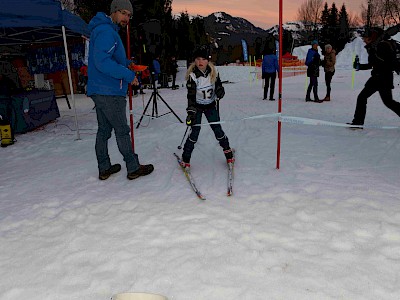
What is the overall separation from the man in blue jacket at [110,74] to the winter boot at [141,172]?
1 centimetres

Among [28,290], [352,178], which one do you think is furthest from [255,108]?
Result: [28,290]

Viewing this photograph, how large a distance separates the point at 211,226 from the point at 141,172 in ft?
5.82

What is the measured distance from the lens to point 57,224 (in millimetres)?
3396

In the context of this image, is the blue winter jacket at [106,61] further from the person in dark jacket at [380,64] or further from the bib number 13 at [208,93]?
the person in dark jacket at [380,64]

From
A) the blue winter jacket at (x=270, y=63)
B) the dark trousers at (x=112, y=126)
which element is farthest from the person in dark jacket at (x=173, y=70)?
the dark trousers at (x=112, y=126)

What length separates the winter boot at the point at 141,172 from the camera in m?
4.56

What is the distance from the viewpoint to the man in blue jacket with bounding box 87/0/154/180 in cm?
393

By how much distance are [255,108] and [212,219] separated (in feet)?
24.6

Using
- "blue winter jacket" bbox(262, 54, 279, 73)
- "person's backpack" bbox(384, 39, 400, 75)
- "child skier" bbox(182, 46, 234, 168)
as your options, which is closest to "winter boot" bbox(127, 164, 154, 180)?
"child skier" bbox(182, 46, 234, 168)

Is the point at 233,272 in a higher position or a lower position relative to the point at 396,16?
lower

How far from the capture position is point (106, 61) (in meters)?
3.92

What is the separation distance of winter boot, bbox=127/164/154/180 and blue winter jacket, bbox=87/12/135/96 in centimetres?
105

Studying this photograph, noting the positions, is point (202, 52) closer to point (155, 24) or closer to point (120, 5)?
point (120, 5)

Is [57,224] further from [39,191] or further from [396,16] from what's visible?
[396,16]
